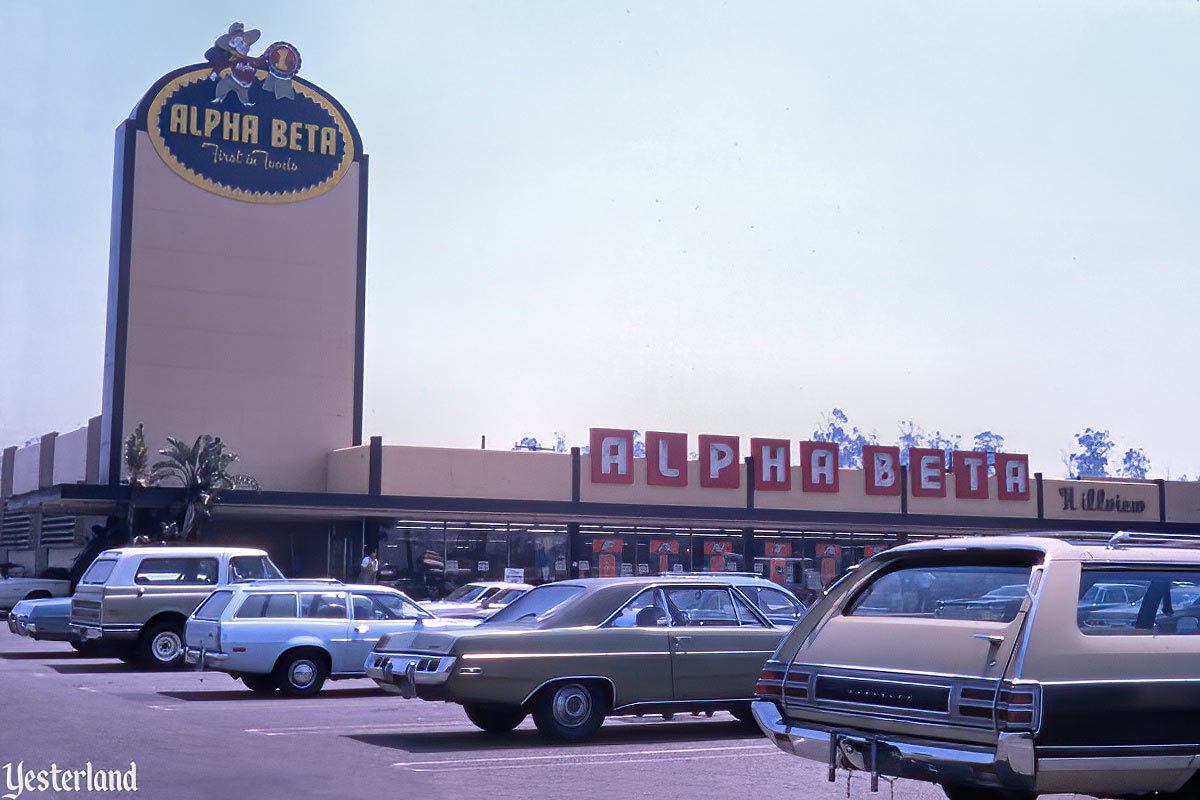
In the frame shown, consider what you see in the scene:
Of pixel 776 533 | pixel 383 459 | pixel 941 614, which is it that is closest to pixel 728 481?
pixel 776 533

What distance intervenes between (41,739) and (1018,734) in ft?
27.5

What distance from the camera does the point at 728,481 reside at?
42.8 m

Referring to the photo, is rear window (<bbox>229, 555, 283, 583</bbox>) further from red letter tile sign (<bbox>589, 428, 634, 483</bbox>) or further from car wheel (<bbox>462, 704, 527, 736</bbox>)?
red letter tile sign (<bbox>589, 428, 634, 483</bbox>)

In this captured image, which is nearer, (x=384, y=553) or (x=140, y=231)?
(x=384, y=553)

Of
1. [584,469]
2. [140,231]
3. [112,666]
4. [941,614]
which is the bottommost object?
[112,666]

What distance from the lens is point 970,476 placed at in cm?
4778

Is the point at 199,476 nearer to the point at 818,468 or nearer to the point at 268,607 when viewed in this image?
the point at 818,468

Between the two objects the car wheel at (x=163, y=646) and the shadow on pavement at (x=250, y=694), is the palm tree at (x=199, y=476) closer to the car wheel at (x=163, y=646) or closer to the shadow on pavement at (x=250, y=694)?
the car wheel at (x=163, y=646)

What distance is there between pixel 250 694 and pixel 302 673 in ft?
2.67

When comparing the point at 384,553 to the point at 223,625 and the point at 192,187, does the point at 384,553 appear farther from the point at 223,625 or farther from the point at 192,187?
the point at 223,625

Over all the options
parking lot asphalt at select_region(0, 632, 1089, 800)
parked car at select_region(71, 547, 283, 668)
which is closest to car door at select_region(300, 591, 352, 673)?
parking lot asphalt at select_region(0, 632, 1089, 800)

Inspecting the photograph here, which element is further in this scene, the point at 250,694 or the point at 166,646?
the point at 166,646

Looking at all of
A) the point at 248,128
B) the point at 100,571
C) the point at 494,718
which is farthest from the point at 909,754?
the point at 248,128

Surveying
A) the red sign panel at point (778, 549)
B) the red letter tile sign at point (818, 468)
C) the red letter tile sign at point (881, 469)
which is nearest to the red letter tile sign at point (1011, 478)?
the red letter tile sign at point (881, 469)
